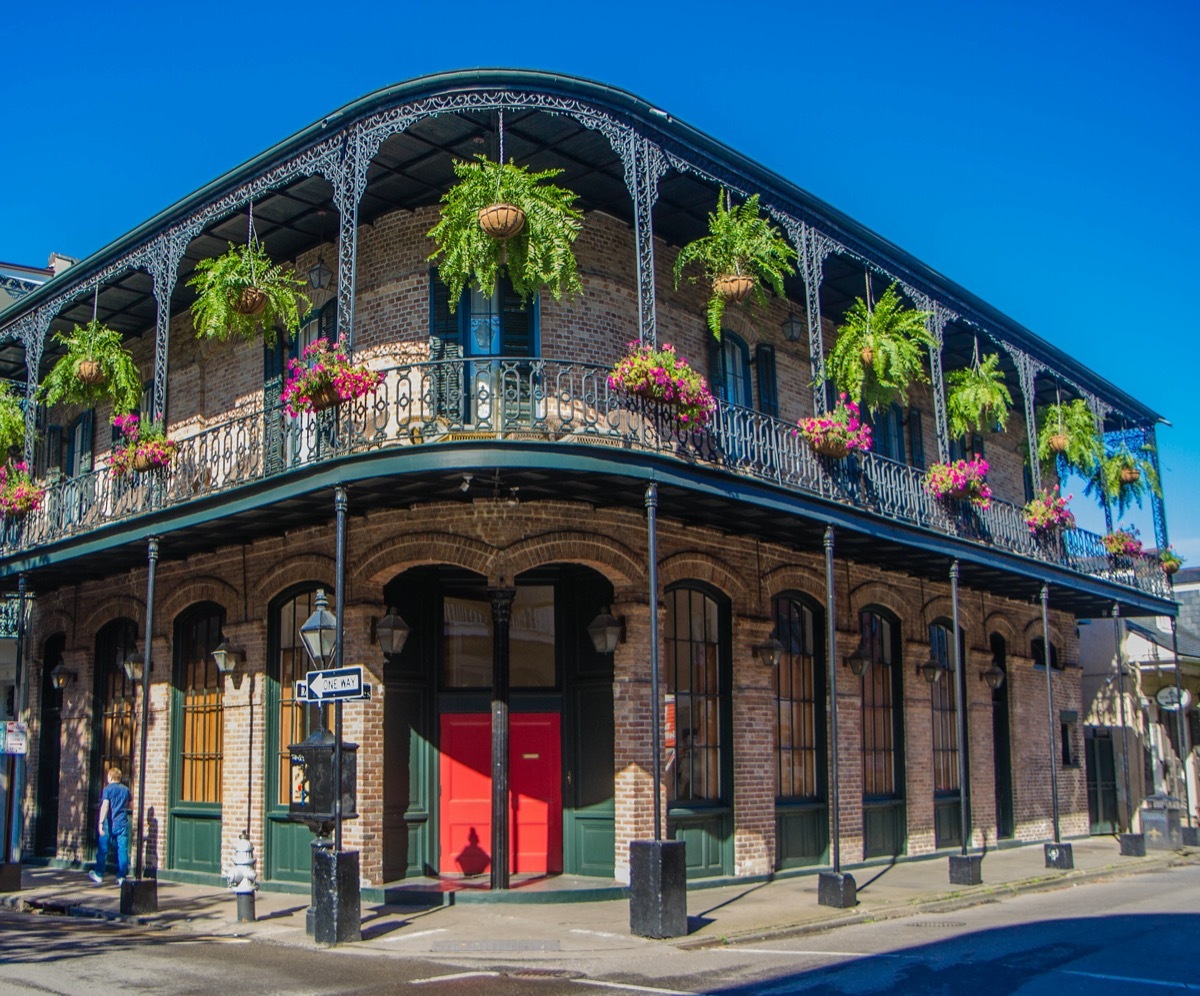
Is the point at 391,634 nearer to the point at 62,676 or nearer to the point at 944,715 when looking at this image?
the point at 62,676

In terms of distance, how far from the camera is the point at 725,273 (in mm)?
13891

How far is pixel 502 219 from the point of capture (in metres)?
11.9

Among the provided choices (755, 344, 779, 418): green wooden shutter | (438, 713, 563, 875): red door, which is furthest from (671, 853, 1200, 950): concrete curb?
(755, 344, 779, 418): green wooden shutter

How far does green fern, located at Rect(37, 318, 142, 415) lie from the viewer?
15.4 metres

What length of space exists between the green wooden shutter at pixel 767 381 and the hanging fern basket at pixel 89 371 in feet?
28.0

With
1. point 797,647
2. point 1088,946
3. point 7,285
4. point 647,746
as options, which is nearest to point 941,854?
point 797,647

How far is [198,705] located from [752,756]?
7.26m

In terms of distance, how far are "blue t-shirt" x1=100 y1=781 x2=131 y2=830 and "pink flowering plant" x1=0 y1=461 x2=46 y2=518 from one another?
4.03 meters

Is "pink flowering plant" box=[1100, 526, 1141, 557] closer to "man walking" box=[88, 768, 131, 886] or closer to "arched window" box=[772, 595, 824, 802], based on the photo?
"arched window" box=[772, 595, 824, 802]

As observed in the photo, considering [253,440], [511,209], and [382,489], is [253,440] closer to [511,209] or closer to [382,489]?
[382,489]

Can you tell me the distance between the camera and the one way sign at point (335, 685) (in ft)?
33.9

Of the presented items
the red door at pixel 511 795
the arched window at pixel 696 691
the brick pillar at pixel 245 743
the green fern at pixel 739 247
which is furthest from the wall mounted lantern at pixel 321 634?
the green fern at pixel 739 247

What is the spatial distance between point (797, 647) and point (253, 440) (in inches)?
291

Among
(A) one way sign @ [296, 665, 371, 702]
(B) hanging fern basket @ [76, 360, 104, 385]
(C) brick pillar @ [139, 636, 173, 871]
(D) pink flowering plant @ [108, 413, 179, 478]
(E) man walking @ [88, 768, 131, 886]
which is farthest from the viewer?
(C) brick pillar @ [139, 636, 173, 871]
